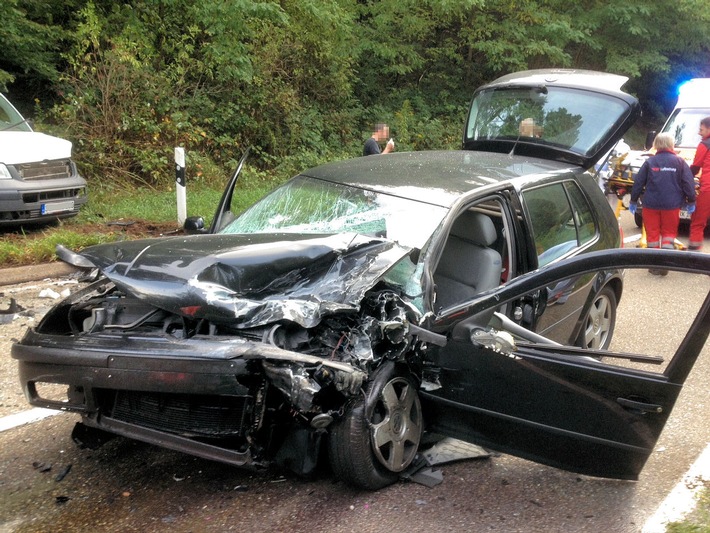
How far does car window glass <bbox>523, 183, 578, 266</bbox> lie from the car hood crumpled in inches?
50.4

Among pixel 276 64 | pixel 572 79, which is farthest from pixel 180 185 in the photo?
Answer: pixel 276 64

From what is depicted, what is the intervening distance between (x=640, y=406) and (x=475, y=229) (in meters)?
1.78

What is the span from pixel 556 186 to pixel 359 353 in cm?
254

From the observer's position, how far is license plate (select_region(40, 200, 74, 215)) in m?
8.58

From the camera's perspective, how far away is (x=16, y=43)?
12141 millimetres

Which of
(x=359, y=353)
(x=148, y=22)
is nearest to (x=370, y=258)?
(x=359, y=353)

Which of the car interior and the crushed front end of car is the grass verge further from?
the car interior

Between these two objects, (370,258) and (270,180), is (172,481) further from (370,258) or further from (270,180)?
(270,180)

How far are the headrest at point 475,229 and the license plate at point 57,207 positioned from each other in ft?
18.8

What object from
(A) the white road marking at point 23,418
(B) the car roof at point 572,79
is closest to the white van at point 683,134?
(B) the car roof at point 572,79

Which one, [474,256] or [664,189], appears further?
[664,189]

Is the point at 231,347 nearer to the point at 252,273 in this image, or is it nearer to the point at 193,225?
the point at 252,273

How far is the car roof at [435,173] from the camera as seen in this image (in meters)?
4.53

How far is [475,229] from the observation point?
4758 millimetres
